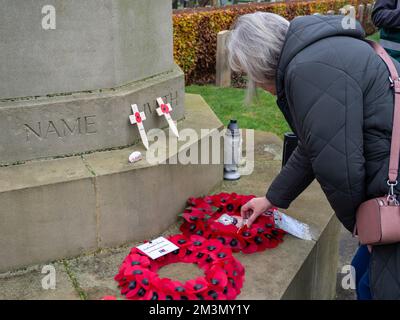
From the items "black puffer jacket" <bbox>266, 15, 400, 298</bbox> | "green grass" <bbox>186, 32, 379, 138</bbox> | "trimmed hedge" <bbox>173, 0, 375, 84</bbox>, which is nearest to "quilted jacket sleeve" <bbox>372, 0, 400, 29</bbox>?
"green grass" <bbox>186, 32, 379, 138</bbox>

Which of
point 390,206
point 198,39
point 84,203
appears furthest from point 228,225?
point 198,39

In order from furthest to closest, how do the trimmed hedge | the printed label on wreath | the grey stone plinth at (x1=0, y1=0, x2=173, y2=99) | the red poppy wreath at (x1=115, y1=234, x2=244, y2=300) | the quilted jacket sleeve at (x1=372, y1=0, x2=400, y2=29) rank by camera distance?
the trimmed hedge → the quilted jacket sleeve at (x1=372, y1=0, x2=400, y2=29) → the printed label on wreath → the grey stone plinth at (x1=0, y1=0, x2=173, y2=99) → the red poppy wreath at (x1=115, y1=234, x2=244, y2=300)

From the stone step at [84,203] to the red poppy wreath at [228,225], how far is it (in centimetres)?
13

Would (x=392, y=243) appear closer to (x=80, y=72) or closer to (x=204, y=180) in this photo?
(x=204, y=180)

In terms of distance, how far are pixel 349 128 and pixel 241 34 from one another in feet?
1.80

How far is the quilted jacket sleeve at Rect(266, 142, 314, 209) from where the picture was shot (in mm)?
2342

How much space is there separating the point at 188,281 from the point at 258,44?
1074 mm

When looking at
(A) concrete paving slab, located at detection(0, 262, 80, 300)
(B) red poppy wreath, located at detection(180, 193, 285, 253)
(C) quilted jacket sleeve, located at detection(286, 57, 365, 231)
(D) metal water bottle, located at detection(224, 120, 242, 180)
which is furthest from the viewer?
(D) metal water bottle, located at detection(224, 120, 242, 180)

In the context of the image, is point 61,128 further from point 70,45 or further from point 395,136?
point 395,136

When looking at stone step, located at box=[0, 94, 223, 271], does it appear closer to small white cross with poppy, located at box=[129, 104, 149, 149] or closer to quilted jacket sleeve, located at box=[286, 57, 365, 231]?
small white cross with poppy, located at box=[129, 104, 149, 149]

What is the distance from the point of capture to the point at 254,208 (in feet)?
8.73

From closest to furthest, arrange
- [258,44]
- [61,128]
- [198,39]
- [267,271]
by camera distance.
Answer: [258,44]
[267,271]
[61,128]
[198,39]

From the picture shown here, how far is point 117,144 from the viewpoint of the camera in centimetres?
289

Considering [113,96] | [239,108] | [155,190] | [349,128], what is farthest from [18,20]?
[239,108]
